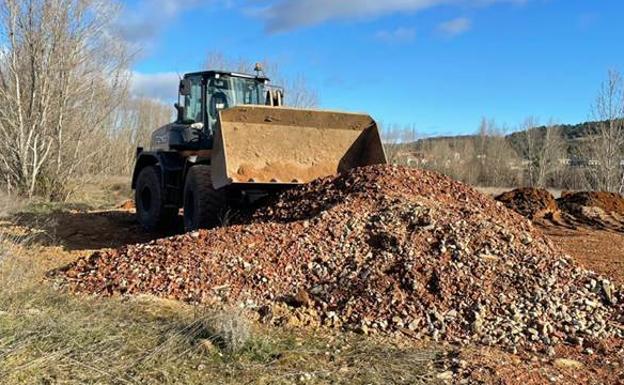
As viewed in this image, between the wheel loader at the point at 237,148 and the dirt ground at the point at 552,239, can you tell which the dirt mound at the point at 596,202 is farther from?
the wheel loader at the point at 237,148

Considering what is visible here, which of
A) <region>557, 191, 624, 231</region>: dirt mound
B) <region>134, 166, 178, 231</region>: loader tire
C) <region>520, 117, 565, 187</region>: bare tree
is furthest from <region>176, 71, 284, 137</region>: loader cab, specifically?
<region>520, 117, 565, 187</region>: bare tree

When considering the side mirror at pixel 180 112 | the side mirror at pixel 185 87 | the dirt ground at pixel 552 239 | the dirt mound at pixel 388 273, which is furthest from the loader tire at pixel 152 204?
the dirt mound at pixel 388 273

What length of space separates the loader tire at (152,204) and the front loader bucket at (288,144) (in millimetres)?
2247

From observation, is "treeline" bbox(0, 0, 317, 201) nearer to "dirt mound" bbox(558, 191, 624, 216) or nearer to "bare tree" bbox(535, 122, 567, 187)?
"dirt mound" bbox(558, 191, 624, 216)

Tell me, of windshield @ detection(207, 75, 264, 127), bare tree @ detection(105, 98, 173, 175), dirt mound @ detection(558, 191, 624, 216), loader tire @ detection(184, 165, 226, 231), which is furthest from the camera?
bare tree @ detection(105, 98, 173, 175)

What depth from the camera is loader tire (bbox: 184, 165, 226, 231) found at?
802 centimetres

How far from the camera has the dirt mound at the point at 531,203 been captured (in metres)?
12.2

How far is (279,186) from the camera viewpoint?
319 inches

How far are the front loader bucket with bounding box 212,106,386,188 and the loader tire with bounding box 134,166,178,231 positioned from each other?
2.25 metres

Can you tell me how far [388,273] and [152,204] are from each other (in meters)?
5.76

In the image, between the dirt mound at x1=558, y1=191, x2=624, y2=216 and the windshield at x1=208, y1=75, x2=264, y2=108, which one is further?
the dirt mound at x1=558, y1=191, x2=624, y2=216

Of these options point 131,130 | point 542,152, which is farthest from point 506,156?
point 131,130

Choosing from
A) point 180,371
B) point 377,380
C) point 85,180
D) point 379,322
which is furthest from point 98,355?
point 85,180

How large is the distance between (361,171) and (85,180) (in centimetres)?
1188
